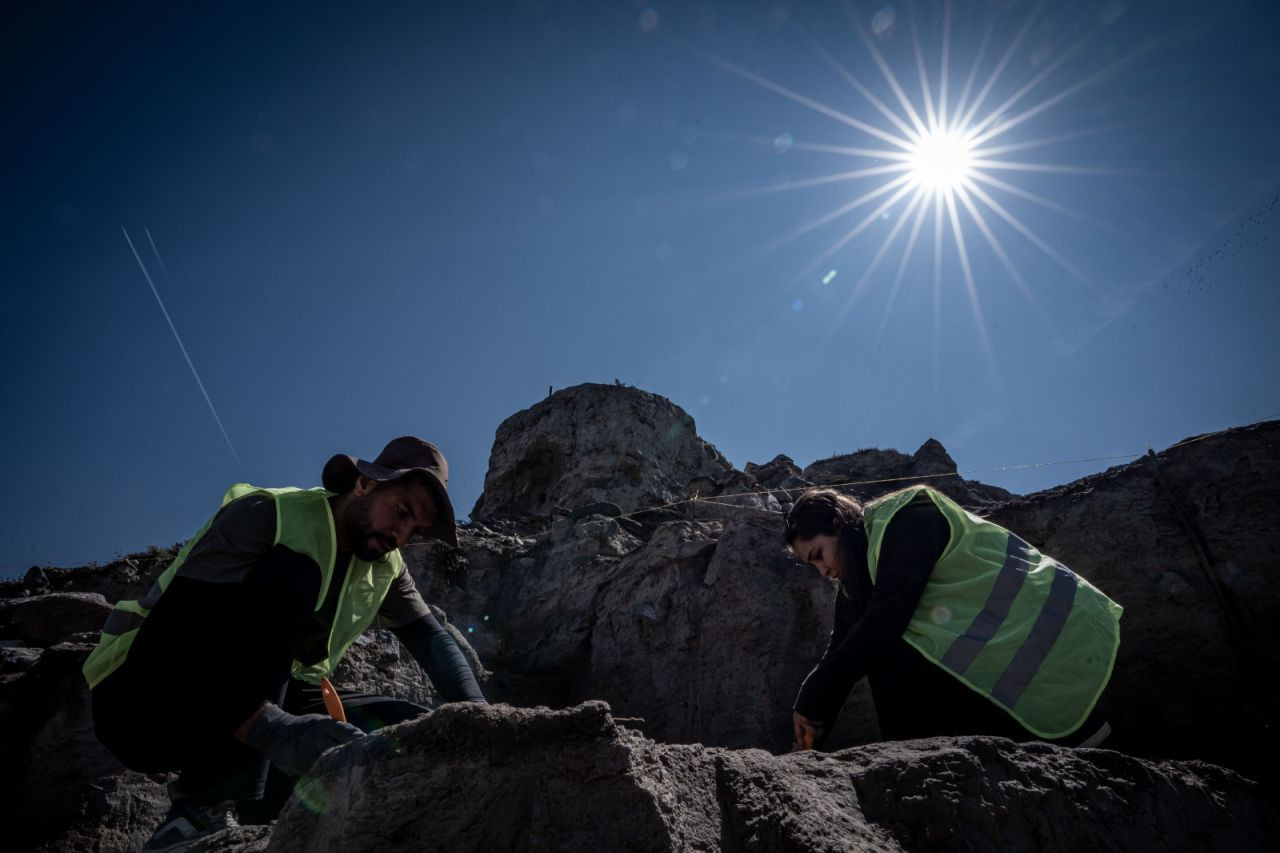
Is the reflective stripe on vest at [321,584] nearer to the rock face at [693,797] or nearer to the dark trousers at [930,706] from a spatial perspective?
the rock face at [693,797]

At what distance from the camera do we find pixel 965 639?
227 centimetres

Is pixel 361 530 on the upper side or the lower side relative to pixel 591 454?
lower

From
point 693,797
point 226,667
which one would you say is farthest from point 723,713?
point 226,667

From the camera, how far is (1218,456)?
3.23m

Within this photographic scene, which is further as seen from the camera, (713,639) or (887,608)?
(713,639)

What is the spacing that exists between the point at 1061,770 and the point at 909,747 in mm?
380

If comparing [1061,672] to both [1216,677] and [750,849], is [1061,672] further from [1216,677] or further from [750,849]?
[750,849]

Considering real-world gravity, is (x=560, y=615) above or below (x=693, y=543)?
below

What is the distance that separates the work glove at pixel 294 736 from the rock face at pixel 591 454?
18.1m

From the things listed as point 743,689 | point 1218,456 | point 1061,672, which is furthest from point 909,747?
point 1218,456

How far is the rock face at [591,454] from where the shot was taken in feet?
68.4

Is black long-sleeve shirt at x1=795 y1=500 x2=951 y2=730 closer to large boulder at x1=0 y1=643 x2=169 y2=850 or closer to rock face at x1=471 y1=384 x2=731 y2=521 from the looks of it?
large boulder at x1=0 y1=643 x2=169 y2=850

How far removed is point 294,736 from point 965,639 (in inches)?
90.3

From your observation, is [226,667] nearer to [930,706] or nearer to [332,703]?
[332,703]
